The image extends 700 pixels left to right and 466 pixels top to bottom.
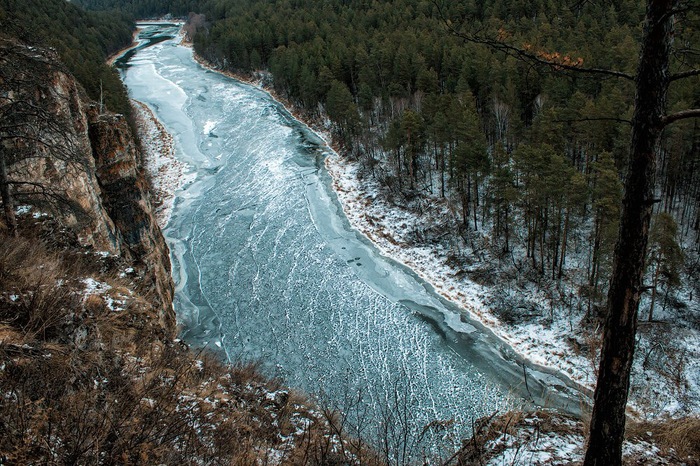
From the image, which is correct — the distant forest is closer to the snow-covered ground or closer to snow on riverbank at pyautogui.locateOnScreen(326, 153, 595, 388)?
snow on riverbank at pyautogui.locateOnScreen(326, 153, 595, 388)

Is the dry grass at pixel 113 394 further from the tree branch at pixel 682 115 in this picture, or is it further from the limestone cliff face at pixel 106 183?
the limestone cliff face at pixel 106 183

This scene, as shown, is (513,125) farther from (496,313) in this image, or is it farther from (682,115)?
(682,115)

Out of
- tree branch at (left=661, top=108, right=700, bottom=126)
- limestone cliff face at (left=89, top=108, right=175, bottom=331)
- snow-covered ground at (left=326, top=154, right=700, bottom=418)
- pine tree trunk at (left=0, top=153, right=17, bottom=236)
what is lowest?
snow-covered ground at (left=326, top=154, right=700, bottom=418)

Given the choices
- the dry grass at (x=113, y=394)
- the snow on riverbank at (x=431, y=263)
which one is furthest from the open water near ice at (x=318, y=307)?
the dry grass at (x=113, y=394)

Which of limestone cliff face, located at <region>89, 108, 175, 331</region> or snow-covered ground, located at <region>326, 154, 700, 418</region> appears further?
limestone cliff face, located at <region>89, 108, 175, 331</region>

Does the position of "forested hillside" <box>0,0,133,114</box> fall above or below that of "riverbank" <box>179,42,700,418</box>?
above

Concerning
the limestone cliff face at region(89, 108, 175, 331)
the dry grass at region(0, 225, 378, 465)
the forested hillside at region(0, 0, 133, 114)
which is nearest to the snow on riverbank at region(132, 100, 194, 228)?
the forested hillside at region(0, 0, 133, 114)

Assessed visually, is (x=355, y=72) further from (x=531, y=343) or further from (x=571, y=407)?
(x=571, y=407)
